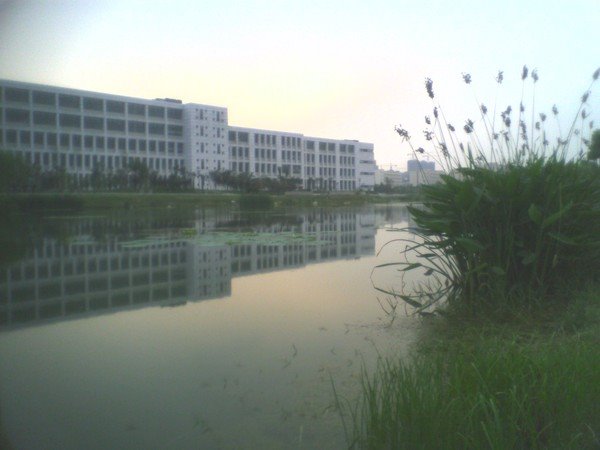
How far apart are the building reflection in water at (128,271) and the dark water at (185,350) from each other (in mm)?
40

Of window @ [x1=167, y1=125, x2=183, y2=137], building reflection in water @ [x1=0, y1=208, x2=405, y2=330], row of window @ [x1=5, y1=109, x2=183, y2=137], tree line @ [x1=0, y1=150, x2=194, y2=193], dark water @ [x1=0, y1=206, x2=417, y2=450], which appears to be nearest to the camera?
dark water @ [x1=0, y1=206, x2=417, y2=450]

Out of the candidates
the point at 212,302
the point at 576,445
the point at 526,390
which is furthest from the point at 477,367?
the point at 212,302

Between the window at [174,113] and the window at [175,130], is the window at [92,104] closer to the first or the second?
the window at [174,113]

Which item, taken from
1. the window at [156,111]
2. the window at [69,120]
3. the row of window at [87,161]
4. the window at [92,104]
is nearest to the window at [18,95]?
the row of window at [87,161]

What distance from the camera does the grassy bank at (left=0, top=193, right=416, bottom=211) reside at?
16836mm

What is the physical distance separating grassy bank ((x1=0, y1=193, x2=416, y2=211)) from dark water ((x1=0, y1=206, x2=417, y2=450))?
7.26ft

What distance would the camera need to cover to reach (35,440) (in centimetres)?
273

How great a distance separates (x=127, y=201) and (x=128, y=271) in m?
21.7

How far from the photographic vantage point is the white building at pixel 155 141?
1056cm

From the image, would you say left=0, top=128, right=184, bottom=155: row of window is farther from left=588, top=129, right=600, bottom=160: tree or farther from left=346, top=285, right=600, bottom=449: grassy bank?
left=588, top=129, right=600, bottom=160: tree

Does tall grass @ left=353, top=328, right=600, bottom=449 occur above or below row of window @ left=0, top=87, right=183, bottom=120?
below

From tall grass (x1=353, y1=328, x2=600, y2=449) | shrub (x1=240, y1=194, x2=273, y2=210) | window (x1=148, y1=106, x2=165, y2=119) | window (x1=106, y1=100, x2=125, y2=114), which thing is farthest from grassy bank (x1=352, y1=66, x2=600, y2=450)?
window (x1=148, y1=106, x2=165, y2=119)

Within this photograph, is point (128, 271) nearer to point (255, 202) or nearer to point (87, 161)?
point (255, 202)

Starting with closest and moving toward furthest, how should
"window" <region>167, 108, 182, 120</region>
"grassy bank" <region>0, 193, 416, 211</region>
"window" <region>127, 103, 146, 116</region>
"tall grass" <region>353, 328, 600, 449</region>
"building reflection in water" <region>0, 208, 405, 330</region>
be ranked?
"tall grass" <region>353, 328, 600, 449</region>, "building reflection in water" <region>0, 208, 405, 330</region>, "grassy bank" <region>0, 193, 416, 211</region>, "window" <region>127, 103, 146, 116</region>, "window" <region>167, 108, 182, 120</region>
